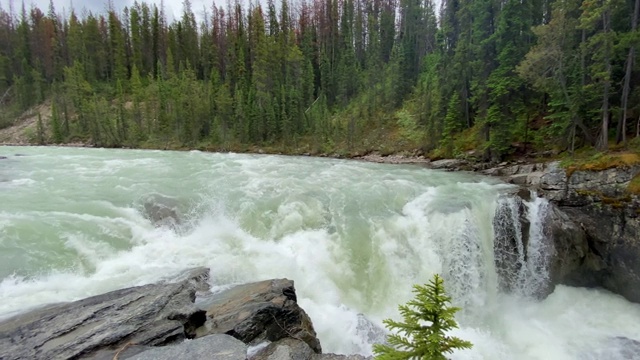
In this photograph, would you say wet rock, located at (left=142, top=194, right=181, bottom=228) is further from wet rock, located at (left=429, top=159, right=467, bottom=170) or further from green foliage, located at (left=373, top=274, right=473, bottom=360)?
wet rock, located at (left=429, top=159, right=467, bottom=170)

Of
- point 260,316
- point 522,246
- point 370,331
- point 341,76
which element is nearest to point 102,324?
point 260,316

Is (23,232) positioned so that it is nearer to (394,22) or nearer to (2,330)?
(2,330)

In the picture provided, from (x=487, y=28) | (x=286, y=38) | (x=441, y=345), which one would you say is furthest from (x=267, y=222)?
(x=286, y=38)

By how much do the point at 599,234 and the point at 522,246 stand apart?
288cm

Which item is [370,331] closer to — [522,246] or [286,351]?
[286,351]

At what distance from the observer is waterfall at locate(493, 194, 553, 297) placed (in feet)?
42.1

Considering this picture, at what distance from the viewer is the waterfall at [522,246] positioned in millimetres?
12836

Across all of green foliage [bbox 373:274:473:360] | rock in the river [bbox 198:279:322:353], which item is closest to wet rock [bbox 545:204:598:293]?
rock in the river [bbox 198:279:322:353]

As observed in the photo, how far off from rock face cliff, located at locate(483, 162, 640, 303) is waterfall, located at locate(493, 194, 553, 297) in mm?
317

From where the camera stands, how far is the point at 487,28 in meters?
30.4

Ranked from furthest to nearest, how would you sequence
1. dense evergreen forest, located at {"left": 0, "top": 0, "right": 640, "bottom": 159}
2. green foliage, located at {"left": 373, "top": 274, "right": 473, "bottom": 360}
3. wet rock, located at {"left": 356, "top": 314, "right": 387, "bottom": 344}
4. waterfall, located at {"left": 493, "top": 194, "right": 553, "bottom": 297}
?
dense evergreen forest, located at {"left": 0, "top": 0, "right": 640, "bottom": 159}
waterfall, located at {"left": 493, "top": 194, "right": 553, "bottom": 297}
wet rock, located at {"left": 356, "top": 314, "right": 387, "bottom": 344}
green foliage, located at {"left": 373, "top": 274, "right": 473, "bottom": 360}

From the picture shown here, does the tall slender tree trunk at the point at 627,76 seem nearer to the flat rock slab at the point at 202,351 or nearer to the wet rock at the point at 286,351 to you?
the wet rock at the point at 286,351

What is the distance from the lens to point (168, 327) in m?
6.37

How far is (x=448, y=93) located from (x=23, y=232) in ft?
107
